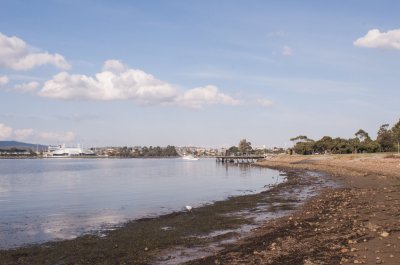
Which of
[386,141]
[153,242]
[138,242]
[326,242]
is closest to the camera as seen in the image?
[326,242]

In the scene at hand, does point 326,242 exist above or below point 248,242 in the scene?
above

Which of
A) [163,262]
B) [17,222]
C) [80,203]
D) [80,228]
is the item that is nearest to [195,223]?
[80,228]

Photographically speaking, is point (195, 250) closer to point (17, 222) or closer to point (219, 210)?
point (219, 210)

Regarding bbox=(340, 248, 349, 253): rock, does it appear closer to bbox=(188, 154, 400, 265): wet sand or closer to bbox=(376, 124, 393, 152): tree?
bbox=(188, 154, 400, 265): wet sand

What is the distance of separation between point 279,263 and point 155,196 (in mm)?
27004

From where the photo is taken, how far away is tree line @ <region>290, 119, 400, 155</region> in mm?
106812

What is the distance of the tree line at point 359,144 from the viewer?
107 meters

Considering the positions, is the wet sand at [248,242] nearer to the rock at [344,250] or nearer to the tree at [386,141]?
the rock at [344,250]

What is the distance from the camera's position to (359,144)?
124m

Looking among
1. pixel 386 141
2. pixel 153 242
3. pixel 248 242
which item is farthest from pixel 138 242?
pixel 386 141

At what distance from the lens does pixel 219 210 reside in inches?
1021

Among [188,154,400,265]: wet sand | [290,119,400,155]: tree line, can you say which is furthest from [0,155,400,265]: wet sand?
[290,119,400,155]: tree line

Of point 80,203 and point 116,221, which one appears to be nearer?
point 116,221

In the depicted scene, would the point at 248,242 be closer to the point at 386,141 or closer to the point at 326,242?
the point at 326,242
